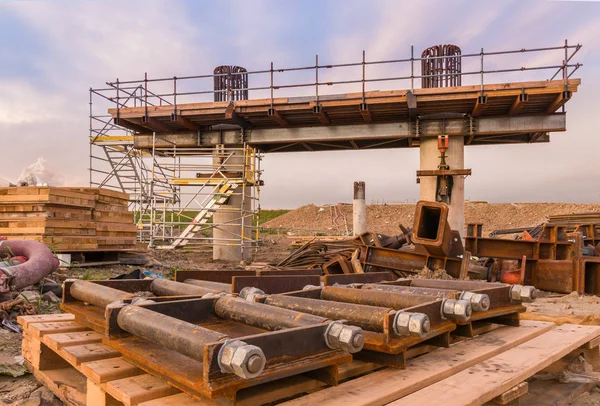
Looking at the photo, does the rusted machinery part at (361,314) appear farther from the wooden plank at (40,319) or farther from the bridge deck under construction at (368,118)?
the bridge deck under construction at (368,118)

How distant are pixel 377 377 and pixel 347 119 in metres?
13.0

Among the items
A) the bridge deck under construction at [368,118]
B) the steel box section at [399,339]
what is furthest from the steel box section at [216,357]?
the bridge deck under construction at [368,118]

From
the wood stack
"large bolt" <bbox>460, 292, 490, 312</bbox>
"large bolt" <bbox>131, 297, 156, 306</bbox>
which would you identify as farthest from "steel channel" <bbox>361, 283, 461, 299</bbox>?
the wood stack

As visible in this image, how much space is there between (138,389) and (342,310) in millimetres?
1120

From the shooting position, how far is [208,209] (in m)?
15.5

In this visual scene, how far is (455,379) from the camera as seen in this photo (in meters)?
2.27

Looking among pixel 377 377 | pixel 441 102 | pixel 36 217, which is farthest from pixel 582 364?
pixel 441 102

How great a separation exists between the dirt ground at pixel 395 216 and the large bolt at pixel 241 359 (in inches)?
1010

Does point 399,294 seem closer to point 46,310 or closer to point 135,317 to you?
point 135,317

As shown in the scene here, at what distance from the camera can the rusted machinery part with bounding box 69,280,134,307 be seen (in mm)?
2941

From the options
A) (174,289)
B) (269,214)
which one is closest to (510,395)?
(174,289)

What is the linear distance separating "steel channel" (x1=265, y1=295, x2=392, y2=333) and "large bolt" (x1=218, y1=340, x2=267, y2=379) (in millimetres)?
859

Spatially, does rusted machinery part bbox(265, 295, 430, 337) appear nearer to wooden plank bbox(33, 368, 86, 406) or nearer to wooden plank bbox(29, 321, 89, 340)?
wooden plank bbox(33, 368, 86, 406)

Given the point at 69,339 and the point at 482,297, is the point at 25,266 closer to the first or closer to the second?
the point at 69,339
